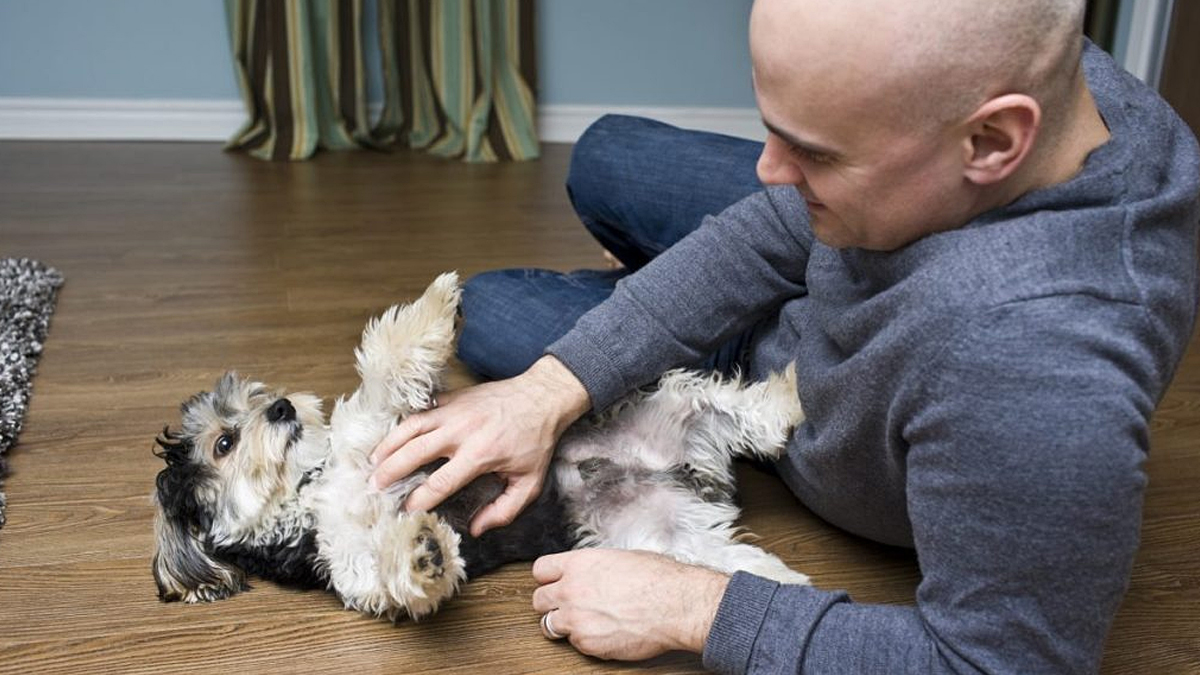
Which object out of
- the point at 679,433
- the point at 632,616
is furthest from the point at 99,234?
the point at 632,616

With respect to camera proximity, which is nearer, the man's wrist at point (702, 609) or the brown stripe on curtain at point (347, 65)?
the man's wrist at point (702, 609)

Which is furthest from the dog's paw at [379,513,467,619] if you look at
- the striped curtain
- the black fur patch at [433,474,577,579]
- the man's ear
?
the striped curtain

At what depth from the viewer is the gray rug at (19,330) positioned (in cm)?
197

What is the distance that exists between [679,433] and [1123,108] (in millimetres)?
743

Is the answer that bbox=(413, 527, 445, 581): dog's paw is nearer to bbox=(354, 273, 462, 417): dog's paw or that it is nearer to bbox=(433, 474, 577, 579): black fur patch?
bbox=(433, 474, 577, 579): black fur patch

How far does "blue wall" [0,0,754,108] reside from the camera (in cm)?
402

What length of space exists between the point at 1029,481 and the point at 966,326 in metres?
0.15

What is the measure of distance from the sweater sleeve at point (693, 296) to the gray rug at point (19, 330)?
3.13 ft

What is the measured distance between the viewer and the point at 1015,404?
99 centimetres

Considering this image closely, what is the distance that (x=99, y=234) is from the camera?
10.3 feet

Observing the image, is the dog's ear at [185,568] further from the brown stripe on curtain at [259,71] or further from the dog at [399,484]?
the brown stripe on curtain at [259,71]

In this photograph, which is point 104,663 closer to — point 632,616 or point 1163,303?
point 632,616

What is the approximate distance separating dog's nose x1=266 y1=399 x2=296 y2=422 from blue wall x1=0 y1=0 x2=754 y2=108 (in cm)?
293

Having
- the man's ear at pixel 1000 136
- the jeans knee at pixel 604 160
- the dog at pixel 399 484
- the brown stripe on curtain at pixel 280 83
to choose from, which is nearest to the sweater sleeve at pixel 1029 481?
the man's ear at pixel 1000 136
